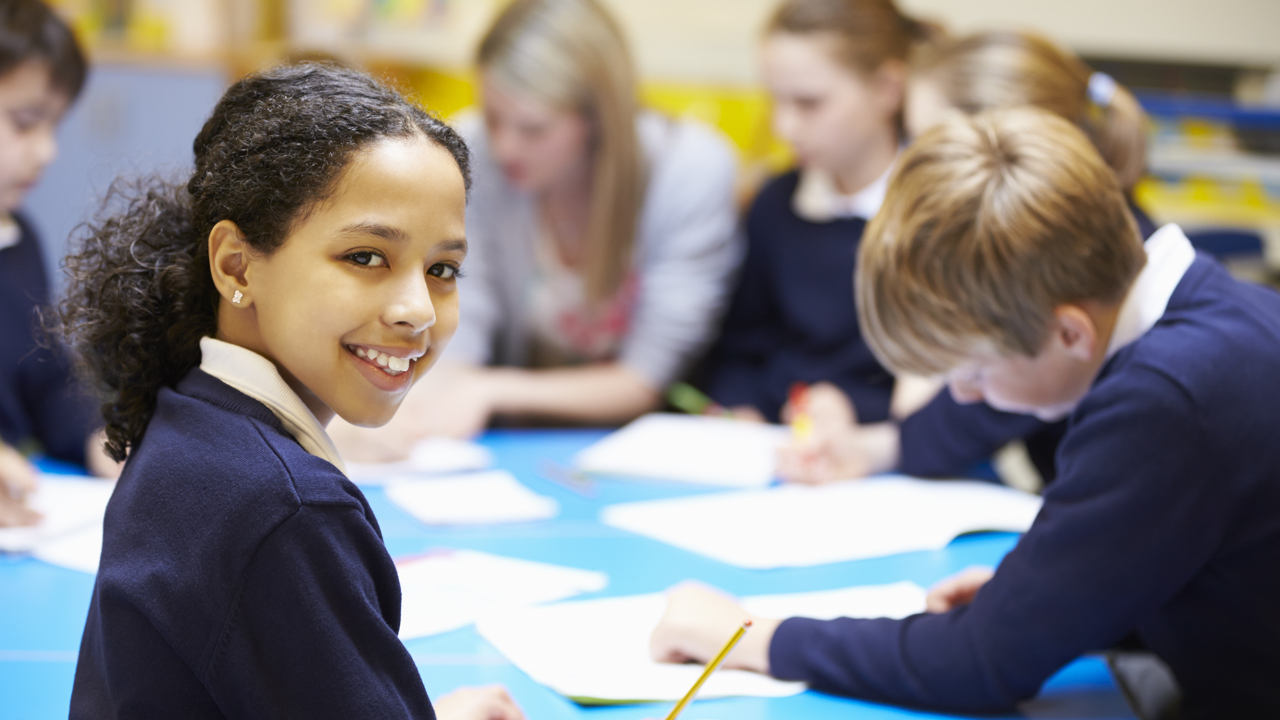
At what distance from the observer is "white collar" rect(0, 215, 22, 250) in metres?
1.47

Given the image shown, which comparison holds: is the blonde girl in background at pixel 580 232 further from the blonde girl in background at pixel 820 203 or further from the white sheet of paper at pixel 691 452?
the white sheet of paper at pixel 691 452

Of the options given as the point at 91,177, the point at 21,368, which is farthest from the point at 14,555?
the point at 21,368

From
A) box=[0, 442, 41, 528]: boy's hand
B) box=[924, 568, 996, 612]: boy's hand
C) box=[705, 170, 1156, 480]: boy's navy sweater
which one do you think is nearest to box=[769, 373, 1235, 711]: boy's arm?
box=[924, 568, 996, 612]: boy's hand

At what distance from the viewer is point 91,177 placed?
748 mm

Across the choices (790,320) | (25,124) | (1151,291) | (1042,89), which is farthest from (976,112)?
(25,124)

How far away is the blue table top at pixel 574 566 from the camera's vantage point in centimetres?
75

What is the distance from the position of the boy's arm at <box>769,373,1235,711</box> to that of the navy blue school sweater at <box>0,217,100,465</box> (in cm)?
108

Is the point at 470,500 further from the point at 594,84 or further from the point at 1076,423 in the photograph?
the point at 594,84

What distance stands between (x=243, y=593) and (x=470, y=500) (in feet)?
2.42

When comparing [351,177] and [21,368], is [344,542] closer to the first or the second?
[351,177]

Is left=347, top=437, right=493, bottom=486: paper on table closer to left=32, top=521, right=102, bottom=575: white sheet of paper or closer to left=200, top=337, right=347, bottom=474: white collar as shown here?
left=32, top=521, right=102, bottom=575: white sheet of paper

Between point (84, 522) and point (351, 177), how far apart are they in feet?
2.36

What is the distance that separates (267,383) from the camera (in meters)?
0.57

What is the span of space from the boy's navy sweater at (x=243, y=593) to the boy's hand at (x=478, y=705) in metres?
0.11
